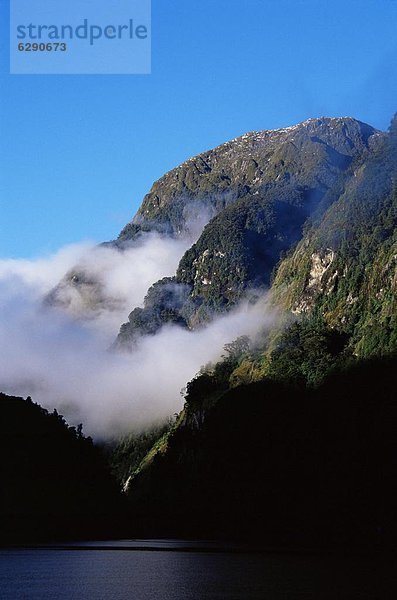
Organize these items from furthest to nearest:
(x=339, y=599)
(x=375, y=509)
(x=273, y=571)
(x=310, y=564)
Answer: (x=375, y=509), (x=310, y=564), (x=273, y=571), (x=339, y=599)

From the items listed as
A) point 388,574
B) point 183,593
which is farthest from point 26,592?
point 388,574

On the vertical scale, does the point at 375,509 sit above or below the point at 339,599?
above

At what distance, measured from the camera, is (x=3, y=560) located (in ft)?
504

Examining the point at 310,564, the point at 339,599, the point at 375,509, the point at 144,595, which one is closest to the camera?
the point at 339,599

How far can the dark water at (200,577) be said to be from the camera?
91062 mm

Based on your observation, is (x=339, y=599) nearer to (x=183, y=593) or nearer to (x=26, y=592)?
(x=183, y=593)

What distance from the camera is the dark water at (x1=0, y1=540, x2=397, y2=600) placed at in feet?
299

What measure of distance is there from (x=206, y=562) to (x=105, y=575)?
24.4 m

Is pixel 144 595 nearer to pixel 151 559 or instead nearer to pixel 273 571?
pixel 273 571

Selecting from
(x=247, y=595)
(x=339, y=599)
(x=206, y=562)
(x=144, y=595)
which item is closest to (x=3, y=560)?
(x=206, y=562)

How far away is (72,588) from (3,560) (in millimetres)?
57895

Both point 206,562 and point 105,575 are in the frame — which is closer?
point 105,575

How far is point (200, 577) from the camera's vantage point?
112438 millimetres

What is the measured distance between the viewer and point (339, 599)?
83812 mm
